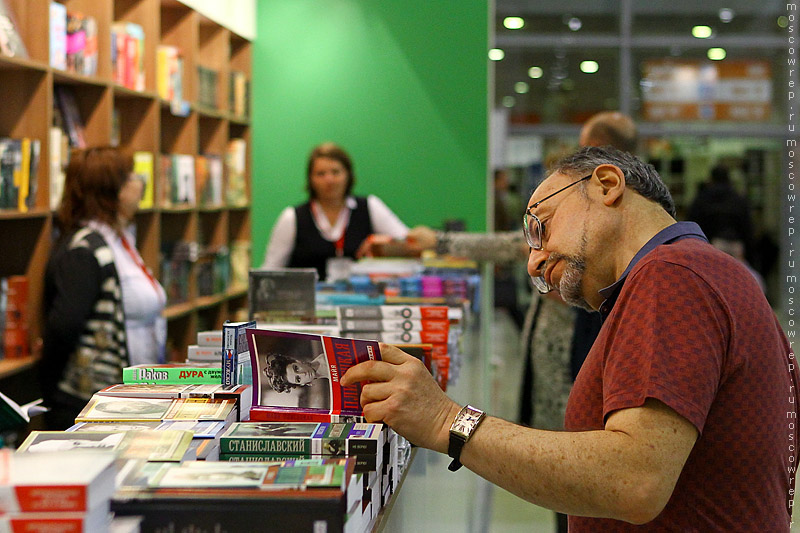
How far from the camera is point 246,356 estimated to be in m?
1.75

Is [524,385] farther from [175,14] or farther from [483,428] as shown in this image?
[175,14]

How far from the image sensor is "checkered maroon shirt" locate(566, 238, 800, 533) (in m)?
1.30

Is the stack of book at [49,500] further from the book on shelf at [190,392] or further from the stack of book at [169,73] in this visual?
the stack of book at [169,73]

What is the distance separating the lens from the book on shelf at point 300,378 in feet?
5.24

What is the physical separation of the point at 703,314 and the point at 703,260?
4.1 inches

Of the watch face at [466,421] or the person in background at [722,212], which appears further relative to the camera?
the person in background at [722,212]

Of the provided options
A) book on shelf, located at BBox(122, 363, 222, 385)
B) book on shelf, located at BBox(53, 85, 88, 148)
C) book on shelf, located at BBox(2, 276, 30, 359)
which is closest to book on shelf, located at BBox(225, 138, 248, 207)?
book on shelf, located at BBox(53, 85, 88, 148)

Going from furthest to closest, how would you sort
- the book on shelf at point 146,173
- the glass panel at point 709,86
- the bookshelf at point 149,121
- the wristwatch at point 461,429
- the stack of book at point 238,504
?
1. the glass panel at point 709,86
2. the book on shelf at point 146,173
3. the bookshelf at point 149,121
4. the wristwatch at point 461,429
5. the stack of book at point 238,504

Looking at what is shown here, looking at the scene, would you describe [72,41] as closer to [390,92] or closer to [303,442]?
[390,92]

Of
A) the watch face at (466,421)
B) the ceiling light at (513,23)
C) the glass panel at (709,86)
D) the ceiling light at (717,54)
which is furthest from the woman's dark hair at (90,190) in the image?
the ceiling light at (717,54)

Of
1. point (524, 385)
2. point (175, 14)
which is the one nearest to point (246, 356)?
point (524, 385)

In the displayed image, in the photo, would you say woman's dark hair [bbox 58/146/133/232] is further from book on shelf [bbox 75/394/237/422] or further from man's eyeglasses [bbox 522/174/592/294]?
man's eyeglasses [bbox 522/174/592/294]

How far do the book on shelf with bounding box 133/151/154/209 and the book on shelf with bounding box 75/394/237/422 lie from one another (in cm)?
322

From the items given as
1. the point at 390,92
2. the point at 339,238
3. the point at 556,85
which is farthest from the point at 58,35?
the point at 556,85
